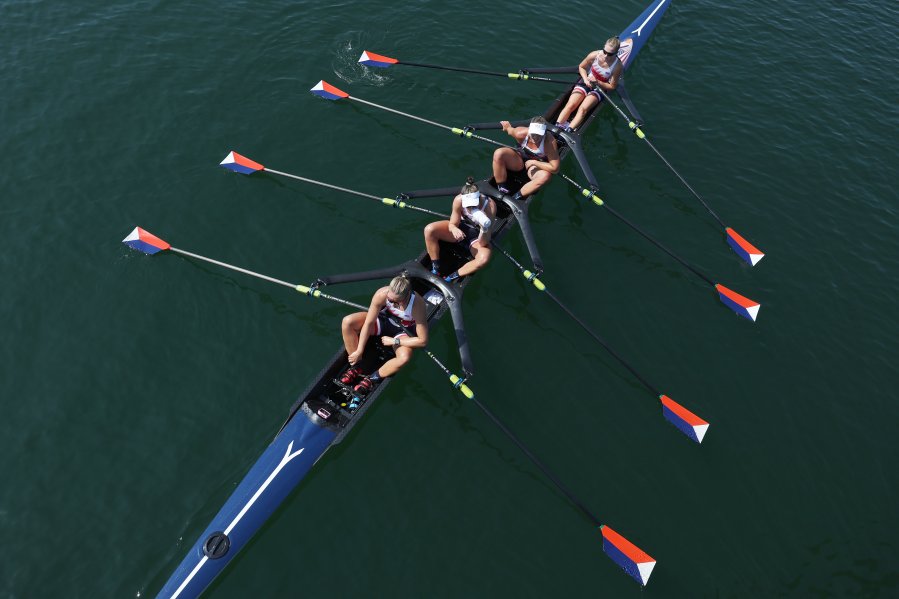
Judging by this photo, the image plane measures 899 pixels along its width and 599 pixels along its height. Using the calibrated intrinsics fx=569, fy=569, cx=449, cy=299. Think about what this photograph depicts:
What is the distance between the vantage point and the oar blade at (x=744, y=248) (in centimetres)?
1543

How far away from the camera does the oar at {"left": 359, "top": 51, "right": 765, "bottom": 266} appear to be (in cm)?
1559

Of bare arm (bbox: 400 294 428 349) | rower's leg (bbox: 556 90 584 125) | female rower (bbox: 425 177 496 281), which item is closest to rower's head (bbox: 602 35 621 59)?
rower's leg (bbox: 556 90 584 125)

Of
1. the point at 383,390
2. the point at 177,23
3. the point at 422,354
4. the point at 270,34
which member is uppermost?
the point at 270,34

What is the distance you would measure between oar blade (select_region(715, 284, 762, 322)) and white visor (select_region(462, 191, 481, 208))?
22.2 feet

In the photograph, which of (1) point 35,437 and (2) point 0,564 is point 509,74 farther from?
(2) point 0,564

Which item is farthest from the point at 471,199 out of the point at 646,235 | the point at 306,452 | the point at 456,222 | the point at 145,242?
the point at 145,242

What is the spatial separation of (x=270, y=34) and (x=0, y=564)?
58.1 feet

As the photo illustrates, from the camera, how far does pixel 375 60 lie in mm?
19312

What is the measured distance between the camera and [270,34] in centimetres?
2048

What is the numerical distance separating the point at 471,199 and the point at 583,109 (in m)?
6.78

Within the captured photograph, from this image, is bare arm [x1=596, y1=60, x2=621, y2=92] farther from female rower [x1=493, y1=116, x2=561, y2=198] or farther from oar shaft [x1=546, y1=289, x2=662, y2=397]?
oar shaft [x1=546, y1=289, x2=662, y2=397]

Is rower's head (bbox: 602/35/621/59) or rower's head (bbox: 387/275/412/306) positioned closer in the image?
rower's head (bbox: 387/275/412/306)

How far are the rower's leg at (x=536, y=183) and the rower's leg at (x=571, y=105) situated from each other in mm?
3317

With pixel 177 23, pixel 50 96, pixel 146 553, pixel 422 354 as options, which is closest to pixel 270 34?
pixel 177 23
